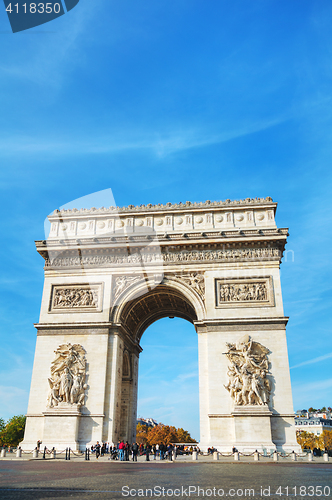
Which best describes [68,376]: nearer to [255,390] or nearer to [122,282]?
[122,282]

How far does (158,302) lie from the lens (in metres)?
26.9

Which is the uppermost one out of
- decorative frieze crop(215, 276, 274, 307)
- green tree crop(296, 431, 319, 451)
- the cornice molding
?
the cornice molding

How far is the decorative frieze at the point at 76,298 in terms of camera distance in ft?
76.5

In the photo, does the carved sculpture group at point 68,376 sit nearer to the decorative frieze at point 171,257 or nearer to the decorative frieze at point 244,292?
the decorative frieze at point 171,257

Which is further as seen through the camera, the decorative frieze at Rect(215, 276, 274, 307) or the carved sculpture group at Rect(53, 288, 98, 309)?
the carved sculpture group at Rect(53, 288, 98, 309)

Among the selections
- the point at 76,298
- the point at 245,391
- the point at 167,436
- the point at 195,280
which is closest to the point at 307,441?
the point at 167,436

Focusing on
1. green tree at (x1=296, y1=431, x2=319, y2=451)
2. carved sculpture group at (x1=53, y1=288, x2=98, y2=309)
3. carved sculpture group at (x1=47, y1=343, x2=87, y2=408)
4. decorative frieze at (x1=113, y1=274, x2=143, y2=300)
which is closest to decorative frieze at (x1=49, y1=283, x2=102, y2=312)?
carved sculpture group at (x1=53, y1=288, x2=98, y2=309)

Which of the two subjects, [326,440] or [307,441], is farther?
[307,441]

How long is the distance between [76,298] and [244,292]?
31.0ft

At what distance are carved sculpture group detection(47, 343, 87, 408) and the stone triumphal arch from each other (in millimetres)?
52

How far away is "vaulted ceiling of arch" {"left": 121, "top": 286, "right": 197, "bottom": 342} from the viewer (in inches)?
952

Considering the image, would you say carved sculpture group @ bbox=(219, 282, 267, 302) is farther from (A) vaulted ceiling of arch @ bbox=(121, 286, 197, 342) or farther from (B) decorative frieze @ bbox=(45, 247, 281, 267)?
(A) vaulted ceiling of arch @ bbox=(121, 286, 197, 342)

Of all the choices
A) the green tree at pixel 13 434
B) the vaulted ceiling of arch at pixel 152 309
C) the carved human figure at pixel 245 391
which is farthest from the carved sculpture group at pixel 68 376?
the green tree at pixel 13 434

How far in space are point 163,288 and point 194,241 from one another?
128 inches
